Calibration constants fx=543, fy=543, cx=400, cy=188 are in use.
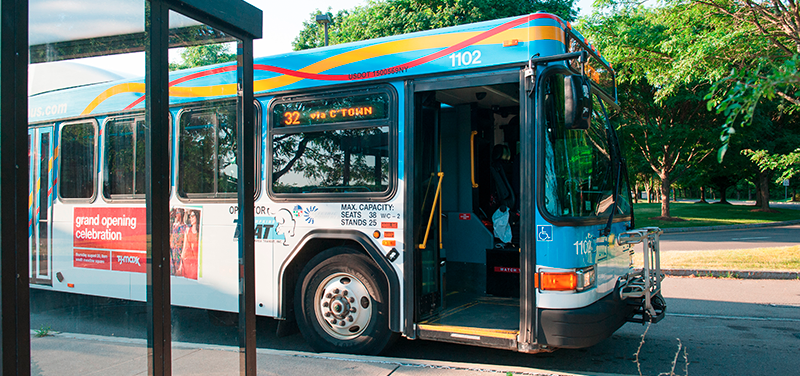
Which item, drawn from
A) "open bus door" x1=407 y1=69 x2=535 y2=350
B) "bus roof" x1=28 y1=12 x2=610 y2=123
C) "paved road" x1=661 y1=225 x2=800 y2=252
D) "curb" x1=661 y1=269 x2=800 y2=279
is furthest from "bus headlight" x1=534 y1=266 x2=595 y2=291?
"paved road" x1=661 y1=225 x2=800 y2=252

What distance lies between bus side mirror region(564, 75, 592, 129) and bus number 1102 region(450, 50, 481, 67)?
817mm

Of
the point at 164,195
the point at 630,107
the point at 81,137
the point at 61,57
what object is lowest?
the point at 164,195

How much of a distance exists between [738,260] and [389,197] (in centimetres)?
919

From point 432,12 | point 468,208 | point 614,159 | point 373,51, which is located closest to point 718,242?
point 432,12

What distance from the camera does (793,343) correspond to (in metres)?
5.77

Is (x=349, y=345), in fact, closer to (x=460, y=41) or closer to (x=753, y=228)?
(x=460, y=41)

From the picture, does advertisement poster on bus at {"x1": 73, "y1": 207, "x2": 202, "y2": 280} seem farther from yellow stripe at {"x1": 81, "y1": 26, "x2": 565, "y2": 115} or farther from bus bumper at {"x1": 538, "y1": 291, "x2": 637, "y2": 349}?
bus bumper at {"x1": 538, "y1": 291, "x2": 637, "y2": 349}

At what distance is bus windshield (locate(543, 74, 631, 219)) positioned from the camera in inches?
180

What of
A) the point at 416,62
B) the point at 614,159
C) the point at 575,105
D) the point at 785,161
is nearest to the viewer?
the point at 575,105

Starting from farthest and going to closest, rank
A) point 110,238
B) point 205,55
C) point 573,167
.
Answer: point 573,167
point 110,238
point 205,55

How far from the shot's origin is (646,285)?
4.89 m

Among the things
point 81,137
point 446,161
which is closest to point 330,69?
point 446,161

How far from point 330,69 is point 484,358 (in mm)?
3286

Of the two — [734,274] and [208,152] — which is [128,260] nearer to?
[208,152]
